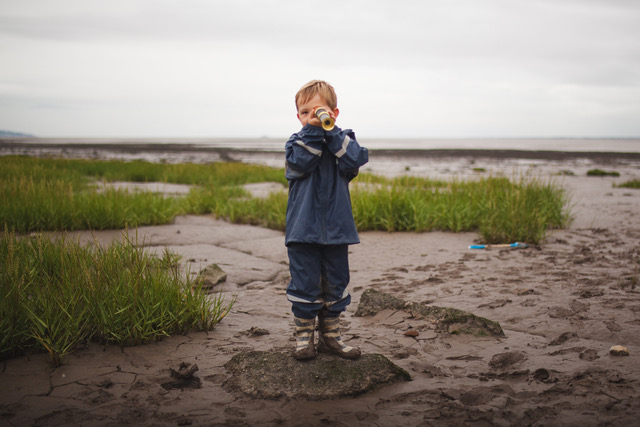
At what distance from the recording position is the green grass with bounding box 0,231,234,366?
8.08 ft

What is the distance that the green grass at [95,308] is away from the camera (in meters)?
2.46

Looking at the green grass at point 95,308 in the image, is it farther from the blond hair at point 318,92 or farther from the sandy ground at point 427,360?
the blond hair at point 318,92

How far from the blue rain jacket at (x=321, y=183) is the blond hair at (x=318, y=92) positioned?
15 cm

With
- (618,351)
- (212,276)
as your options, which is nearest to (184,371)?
(212,276)

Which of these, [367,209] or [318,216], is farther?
[367,209]

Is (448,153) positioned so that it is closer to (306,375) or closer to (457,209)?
(457,209)

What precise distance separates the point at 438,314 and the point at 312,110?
64.9 inches

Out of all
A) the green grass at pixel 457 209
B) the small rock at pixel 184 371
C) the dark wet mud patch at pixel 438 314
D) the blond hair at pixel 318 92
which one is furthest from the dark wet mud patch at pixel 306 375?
the green grass at pixel 457 209

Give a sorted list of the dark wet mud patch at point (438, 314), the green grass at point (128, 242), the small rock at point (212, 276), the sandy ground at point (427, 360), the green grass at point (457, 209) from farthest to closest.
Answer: the green grass at point (457, 209) → the small rock at point (212, 276) → the dark wet mud patch at point (438, 314) → the green grass at point (128, 242) → the sandy ground at point (427, 360)

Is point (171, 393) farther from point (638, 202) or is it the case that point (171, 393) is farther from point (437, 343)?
point (638, 202)

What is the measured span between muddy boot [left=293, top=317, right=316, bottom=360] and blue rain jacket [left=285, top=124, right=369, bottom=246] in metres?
0.46

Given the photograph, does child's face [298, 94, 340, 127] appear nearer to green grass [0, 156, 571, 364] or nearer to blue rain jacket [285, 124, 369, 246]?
blue rain jacket [285, 124, 369, 246]

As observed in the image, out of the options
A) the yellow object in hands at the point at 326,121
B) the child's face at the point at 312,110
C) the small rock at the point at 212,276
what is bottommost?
the small rock at the point at 212,276

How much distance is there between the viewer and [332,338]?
2.63m
